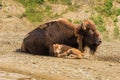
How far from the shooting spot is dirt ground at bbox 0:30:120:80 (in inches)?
568

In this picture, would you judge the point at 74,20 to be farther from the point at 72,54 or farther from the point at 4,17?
the point at 72,54

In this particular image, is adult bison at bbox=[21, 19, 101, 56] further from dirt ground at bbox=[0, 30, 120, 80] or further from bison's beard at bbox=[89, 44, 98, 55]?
dirt ground at bbox=[0, 30, 120, 80]

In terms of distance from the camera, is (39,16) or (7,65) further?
(39,16)

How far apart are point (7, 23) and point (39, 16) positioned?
8.81 ft

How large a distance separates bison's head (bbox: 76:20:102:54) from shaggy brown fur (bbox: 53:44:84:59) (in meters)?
0.52

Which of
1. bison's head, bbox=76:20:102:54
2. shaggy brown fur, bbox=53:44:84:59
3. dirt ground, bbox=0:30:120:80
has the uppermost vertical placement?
bison's head, bbox=76:20:102:54

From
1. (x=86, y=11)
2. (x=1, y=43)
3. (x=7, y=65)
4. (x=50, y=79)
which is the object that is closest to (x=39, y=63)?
(x=7, y=65)

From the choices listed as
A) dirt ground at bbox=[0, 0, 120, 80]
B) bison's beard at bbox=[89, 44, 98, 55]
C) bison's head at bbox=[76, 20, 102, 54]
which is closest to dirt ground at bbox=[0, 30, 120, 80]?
dirt ground at bbox=[0, 0, 120, 80]

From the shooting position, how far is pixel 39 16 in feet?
102

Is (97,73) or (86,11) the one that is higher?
(86,11)

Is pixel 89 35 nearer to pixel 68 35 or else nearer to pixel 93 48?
pixel 93 48

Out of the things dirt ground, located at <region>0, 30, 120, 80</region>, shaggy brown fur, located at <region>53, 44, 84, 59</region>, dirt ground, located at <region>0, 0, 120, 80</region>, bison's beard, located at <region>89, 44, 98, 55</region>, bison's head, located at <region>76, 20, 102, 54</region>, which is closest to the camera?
dirt ground, located at <region>0, 0, 120, 80</region>

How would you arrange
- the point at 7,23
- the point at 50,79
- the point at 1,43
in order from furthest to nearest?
the point at 7,23
the point at 1,43
the point at 50,79

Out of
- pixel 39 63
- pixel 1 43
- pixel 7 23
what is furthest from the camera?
pixel 7 23
